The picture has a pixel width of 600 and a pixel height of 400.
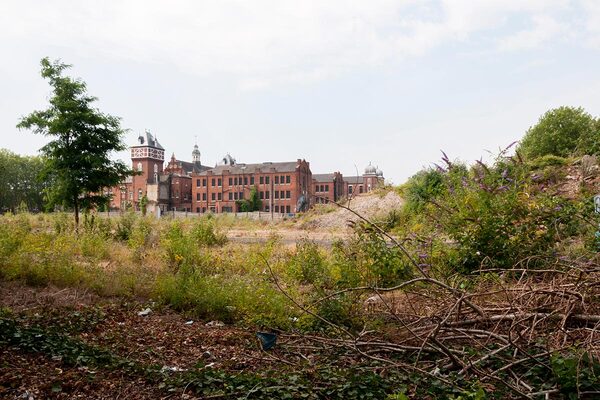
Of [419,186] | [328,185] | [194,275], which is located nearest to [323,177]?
[328,185]

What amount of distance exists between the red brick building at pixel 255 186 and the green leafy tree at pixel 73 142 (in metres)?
52.7

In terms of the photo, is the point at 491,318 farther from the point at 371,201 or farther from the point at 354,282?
the point at 371,201

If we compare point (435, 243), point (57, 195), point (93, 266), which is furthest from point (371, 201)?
point (93, 266)

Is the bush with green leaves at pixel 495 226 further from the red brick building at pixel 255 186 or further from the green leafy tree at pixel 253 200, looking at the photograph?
the green leafy tree at pixel 253 200

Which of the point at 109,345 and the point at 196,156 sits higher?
the point at 196,156

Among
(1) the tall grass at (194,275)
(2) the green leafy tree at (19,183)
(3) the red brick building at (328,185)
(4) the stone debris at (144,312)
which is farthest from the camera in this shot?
(3) the red brick building at (328,185)

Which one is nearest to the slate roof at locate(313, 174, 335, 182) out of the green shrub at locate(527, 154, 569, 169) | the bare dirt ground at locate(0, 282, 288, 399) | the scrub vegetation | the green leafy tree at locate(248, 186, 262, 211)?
the green leafy tree at locate(248, 186, 262, 211)

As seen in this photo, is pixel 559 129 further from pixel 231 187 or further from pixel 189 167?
pixel 189 167

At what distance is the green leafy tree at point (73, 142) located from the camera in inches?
612

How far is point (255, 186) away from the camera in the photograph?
7106 cm

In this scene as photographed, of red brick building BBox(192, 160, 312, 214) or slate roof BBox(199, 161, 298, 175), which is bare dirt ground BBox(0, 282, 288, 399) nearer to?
red brick building BBox(192, 160, 312, 214)

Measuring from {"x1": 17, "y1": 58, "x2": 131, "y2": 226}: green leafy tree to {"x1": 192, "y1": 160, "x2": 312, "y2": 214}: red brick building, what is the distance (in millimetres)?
52721

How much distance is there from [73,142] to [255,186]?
55.1 metres

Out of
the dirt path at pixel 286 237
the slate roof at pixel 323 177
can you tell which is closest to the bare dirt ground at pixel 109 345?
the dirt path at pixel 286 237
